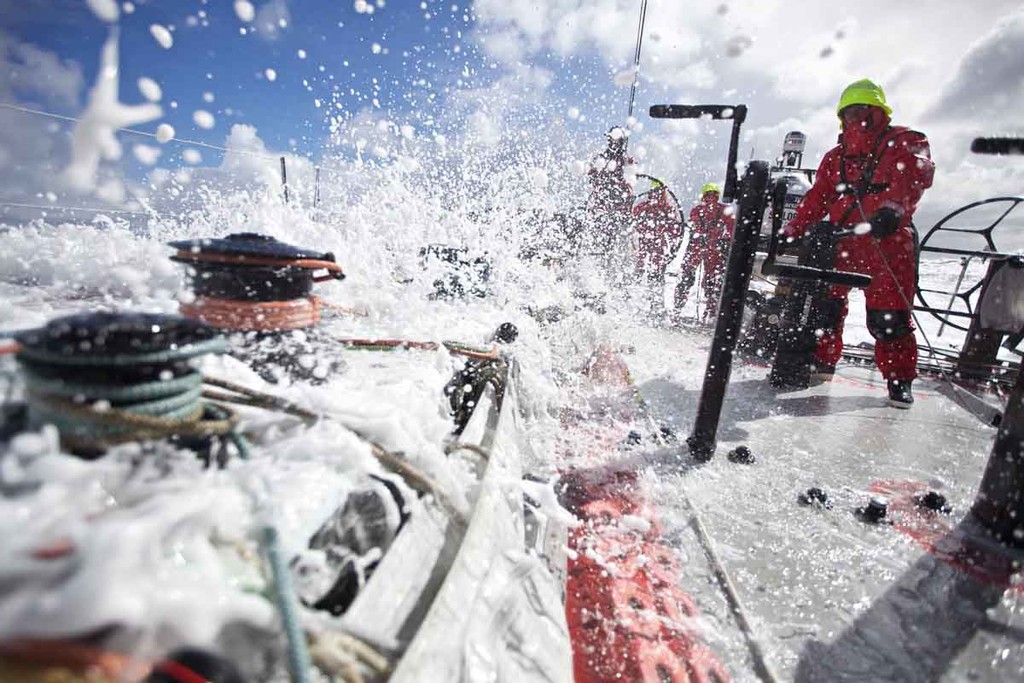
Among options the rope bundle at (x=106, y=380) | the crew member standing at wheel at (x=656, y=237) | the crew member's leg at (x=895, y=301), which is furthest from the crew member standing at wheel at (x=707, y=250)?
the rope bundle at (x=106, y=380)

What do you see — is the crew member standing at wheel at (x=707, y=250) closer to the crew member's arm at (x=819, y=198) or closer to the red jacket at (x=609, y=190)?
the red jacket at (x=609, y=190)

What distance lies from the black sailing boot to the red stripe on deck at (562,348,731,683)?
3.26m

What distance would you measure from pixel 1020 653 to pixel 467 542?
181 cm

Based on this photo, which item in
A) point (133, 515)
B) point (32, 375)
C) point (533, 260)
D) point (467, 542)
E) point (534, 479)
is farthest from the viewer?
point (533, 260)

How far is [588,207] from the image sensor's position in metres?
8.32

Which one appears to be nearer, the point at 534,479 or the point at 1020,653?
the point at 1020,653

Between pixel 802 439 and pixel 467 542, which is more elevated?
pixel 467 542

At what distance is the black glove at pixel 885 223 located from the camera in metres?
3.51

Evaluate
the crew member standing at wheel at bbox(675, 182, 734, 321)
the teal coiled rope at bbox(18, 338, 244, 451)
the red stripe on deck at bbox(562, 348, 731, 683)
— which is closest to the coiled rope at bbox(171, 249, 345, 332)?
the teal coiled rope at bbox(18, 338, 244, 451)

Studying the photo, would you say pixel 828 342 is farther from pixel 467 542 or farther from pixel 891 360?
pixel 467 542

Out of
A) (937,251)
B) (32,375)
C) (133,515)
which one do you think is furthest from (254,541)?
(937,251)

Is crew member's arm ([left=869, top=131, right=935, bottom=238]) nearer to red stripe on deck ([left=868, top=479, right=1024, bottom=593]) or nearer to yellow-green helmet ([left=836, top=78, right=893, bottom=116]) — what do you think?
yellow-green helmet ([left=836, top=78, right=893, bottom=116])

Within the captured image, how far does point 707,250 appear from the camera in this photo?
8.16m

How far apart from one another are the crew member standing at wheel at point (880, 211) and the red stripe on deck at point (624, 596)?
10.3ft
